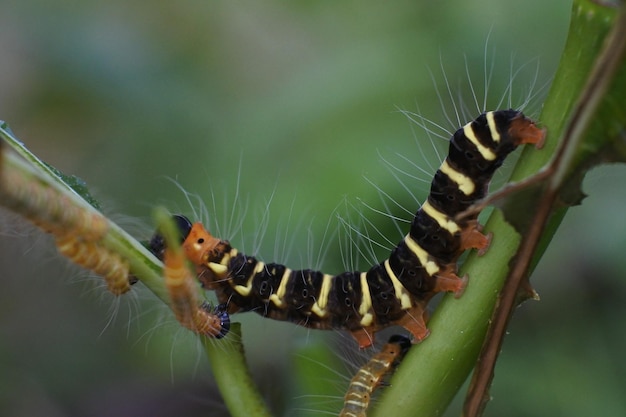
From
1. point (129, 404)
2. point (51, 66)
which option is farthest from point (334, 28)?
point (129, 404)

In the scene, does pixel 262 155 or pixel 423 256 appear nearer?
pixel 423 256

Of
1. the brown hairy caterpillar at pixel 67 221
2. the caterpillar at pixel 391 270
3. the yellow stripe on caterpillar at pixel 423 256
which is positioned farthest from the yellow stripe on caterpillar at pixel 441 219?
the brown hairy caterpillar at pixel 67 221

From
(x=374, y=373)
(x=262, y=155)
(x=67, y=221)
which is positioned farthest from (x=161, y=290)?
(x=262, y=155)

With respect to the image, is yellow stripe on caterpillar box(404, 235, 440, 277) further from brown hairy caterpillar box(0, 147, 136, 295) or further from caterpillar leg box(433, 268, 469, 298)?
brown hairy caterpillar box(0, 147, 136, 295)

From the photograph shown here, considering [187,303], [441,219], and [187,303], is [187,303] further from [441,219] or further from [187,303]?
[441,219]

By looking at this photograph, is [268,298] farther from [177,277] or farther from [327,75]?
[327,75]

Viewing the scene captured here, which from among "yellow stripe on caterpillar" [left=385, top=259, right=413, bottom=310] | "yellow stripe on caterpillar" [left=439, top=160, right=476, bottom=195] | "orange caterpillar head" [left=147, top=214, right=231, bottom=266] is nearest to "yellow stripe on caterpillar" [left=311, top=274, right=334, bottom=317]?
"yellow stripe on caterpillar" [left=385, top=259, right=413, bottom=310]

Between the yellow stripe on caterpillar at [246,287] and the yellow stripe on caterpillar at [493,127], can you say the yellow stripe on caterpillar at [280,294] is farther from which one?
the yellow stripe on caterpillar at [493,127]
